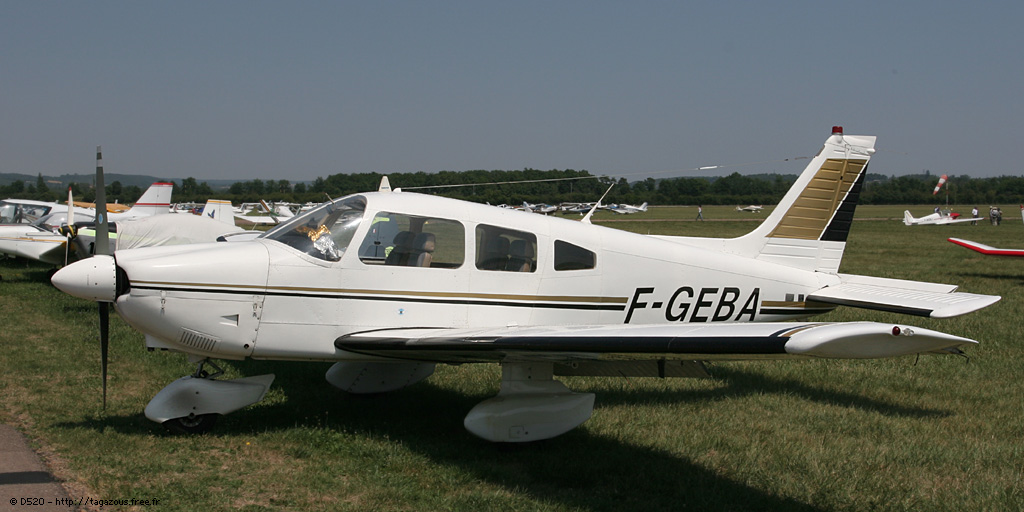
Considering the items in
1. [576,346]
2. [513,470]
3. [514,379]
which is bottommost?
[513,470]

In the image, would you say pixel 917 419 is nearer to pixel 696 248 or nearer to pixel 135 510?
pixel 696 248

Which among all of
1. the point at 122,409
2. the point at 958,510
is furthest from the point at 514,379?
the point at 122,409

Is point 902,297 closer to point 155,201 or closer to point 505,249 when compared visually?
point 505,249

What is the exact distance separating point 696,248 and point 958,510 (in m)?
3.43

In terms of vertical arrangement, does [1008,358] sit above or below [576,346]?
below

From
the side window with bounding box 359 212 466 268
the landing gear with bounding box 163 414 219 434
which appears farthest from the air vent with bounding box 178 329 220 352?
the side window with bounding box 359 212 466 268

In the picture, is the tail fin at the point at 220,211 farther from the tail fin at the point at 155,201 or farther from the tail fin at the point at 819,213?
the tail fin at the point at 819,213

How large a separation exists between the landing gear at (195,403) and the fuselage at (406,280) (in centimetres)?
42

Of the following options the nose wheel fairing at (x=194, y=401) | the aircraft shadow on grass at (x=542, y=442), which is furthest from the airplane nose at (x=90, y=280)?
the aircraft shadow on grass at (x=542, y=442)

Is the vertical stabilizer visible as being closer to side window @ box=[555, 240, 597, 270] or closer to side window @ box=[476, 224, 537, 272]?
side window @ box=[476, 224, 537, 272]

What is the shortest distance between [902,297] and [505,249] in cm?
369

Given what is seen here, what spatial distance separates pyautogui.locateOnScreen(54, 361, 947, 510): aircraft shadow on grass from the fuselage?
0.99 metres

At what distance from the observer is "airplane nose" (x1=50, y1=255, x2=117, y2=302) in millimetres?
5754

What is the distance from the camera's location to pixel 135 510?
4.81m
